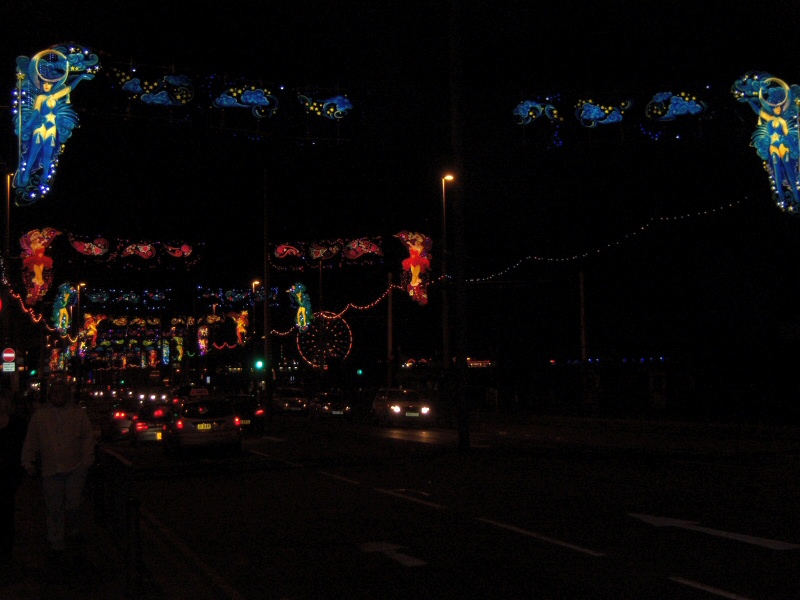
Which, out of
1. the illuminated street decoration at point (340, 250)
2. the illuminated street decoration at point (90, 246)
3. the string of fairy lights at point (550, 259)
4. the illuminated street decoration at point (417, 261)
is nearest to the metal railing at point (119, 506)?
the string of fairy lights at point (550, 259)

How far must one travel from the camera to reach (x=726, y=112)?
2428 centimetres

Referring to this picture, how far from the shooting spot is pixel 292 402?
186 ft

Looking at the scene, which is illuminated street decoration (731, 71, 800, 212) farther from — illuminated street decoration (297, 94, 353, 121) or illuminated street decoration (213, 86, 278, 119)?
illuminated street decoration (213, 86, 278, 119)

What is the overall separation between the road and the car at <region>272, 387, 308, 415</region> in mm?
34432

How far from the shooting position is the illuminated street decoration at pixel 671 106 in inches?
906

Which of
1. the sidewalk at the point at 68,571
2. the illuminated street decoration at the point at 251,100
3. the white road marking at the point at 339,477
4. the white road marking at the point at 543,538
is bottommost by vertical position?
the white road marking at the point at 543,538

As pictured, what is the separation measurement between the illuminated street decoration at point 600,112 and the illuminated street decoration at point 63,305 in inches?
1176

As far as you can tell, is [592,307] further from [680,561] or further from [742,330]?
[680,561]

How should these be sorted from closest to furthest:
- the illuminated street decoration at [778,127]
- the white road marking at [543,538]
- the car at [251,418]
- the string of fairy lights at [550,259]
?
the white road marking at [543,538], the illuminated street decoration at [778,127], the string of fairy lights at [550,259], the car at [251,418]

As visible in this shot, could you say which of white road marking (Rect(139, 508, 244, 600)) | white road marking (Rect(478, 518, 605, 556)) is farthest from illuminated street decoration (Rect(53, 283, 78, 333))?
white road marking (Rect(478, 518, 605, 556))

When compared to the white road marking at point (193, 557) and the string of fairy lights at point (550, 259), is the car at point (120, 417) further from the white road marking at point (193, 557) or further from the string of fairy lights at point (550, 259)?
the white road marking at point (193, 557)

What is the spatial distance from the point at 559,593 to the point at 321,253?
32270 mm

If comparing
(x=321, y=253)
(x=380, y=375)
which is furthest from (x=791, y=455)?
(x=380, y=375)

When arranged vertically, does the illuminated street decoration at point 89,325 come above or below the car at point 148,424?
above
